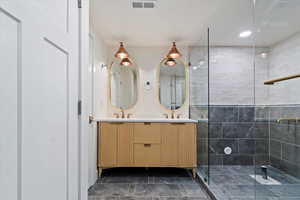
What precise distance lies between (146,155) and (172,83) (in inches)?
54.9

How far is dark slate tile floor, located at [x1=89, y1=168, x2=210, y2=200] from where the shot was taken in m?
2.20

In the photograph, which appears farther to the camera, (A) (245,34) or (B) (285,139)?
(A) (245,34)

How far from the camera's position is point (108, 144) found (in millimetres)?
2750

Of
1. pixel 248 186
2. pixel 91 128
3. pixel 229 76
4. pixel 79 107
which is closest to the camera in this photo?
pixel 79 107

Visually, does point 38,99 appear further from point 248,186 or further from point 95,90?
point 248,186

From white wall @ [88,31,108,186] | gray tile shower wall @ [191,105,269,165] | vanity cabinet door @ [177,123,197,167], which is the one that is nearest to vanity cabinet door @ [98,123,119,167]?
white wall @ [88,31,108,186]

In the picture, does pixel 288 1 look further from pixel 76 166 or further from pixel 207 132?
pixel 76 166

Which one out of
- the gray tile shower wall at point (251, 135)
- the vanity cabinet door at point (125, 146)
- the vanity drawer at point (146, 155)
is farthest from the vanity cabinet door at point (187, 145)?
the vanity cabinet door at point (125, 146)

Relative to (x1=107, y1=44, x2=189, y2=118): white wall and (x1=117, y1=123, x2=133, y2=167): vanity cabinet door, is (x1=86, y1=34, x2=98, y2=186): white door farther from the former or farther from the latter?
(x1=107, y1=44, x2=189, y2=118): white wall

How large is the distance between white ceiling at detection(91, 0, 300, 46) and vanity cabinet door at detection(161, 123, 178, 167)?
1.41m

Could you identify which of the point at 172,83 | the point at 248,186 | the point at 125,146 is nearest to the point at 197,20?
the point at 172,83

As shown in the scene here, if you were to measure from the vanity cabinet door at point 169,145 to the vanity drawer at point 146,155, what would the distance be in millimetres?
90

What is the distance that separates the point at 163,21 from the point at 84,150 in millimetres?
1958

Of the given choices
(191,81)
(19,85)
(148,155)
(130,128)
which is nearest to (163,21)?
(191,81)
